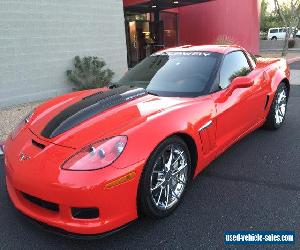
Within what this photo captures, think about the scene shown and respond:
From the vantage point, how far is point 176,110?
3.04 m

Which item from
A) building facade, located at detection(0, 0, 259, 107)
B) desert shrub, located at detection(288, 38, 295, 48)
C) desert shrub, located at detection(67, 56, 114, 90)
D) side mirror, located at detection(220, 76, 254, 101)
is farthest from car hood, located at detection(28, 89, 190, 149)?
desert shrub, located at detection(288, 38, 295, 48)

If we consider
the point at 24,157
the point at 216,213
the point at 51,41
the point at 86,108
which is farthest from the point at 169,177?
the point at 51,41

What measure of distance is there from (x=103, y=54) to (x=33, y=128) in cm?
729

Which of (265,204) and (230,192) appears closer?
(265,204)

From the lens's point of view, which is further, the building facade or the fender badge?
the building facade

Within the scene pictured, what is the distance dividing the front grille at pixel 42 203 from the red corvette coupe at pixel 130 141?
0.01 metres

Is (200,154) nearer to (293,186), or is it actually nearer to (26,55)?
(293,186)

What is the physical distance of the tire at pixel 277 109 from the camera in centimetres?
488

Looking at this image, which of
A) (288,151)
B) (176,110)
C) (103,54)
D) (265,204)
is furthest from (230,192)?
(103,54)

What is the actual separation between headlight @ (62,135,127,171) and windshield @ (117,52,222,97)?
3.65 ft

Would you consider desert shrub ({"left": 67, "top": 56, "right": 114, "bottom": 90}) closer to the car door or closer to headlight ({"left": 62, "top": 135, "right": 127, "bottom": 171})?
the car door

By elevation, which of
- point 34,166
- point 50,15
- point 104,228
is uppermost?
point 50,15

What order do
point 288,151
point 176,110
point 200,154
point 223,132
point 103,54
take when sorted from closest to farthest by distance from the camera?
point 176,110 → point 200,154 → point 223,132 → point 288,151 → point 103,54

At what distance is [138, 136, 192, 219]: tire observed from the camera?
2645 millimetres
